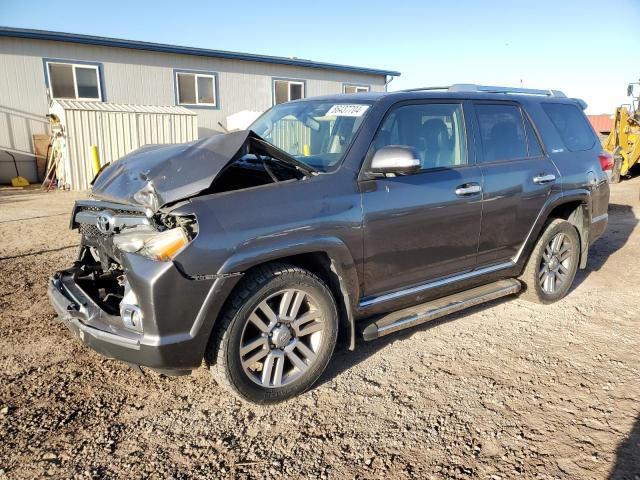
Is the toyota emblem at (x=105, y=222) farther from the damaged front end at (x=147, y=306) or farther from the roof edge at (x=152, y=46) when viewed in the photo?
the roof edge at (x=152, y=46)

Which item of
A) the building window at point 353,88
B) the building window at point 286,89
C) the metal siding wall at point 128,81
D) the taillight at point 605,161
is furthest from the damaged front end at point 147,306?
the building window at point 353,88

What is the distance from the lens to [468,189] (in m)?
3.81

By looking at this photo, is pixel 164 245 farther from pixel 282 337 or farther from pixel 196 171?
pixel 282 337

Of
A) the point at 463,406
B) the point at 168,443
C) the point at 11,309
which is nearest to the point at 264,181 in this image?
the point at 168,443

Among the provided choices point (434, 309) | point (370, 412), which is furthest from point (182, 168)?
point (434, 309)

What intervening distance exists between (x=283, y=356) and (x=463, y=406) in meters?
1.17

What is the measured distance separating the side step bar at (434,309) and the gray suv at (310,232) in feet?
0.05

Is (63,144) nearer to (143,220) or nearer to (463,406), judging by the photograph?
(143,220)

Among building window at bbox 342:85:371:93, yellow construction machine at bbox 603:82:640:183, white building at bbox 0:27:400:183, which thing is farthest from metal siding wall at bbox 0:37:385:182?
yellow construction machine at bbox 603:82:640:183

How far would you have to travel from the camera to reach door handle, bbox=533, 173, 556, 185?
14.3 feet

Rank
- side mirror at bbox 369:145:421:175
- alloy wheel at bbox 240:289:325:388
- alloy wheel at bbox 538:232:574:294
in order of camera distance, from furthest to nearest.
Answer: alloy wheel at bbox 538:232:574:294
side mirror at bbox 369:145:421:175
alloy wheel at bbox 240:289:325:388

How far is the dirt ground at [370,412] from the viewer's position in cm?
252

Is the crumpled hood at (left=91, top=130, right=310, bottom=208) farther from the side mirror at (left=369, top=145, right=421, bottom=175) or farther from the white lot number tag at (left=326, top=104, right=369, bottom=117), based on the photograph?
the white lot number tag at (left=326, top=104, right=369, bottom=117)

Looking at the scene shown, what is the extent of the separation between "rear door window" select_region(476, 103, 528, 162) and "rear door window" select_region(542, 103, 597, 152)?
59 cm
